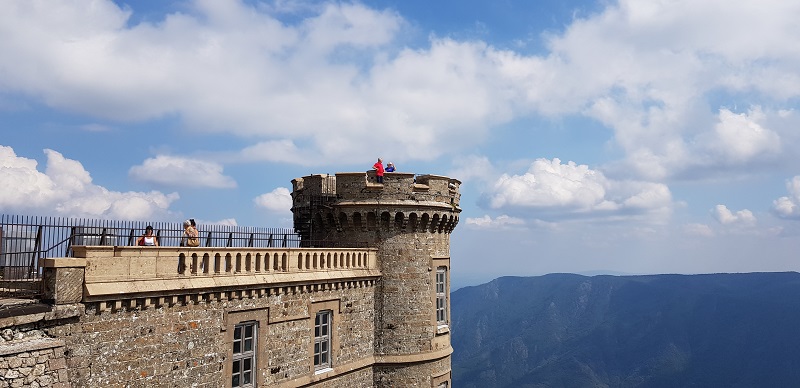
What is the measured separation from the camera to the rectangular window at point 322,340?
1866 cm

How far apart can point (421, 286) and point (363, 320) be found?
256cm

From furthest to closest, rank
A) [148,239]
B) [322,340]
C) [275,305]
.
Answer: [322,340], [275,305], [148,239]

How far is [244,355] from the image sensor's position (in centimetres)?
1584

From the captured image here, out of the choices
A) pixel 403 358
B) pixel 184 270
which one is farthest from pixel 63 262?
pixel 403 358

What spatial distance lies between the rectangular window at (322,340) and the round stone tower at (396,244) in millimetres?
2561

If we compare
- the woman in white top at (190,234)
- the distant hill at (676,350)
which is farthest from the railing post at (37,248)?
the distant hill at (676,350)

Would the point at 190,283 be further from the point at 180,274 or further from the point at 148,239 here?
the point at 148,239

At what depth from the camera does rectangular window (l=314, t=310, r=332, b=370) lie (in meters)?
18.7

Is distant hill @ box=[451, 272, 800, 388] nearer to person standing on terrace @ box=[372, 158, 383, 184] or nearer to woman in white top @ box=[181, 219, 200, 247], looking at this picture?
person standing on terrace @ box=[372, 158, 383, 184]

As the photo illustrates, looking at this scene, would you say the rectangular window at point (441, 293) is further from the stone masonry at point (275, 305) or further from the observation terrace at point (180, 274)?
the observation terrace at point (180, 274)

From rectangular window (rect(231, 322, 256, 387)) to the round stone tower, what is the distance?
5375 mm

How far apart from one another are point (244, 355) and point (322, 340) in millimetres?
3526

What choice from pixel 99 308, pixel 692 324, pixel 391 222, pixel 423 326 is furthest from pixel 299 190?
pixel 692 324

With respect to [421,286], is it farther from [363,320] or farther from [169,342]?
[169,342]
